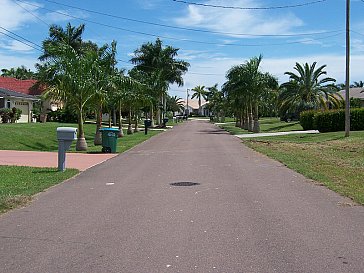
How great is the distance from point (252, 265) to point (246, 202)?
3.98m

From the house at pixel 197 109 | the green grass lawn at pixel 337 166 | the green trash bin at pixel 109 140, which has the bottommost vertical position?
the green grass lawn at pixel 337 166

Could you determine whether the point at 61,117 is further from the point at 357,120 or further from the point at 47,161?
the point at 47,161

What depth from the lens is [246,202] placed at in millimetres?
9367

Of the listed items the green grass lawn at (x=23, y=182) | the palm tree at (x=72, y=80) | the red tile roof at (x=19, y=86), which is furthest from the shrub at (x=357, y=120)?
the red tile roof at (x=19, y=86)

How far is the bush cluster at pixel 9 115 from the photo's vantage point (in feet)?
128

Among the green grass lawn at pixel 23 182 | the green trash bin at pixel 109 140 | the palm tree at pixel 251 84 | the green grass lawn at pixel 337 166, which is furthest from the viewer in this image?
the palm tree at pixel 251 84

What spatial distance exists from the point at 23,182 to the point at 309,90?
48.5 metres

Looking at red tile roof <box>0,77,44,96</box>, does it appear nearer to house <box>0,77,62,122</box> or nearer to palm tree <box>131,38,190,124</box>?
house <box>0,77,62,122</box>

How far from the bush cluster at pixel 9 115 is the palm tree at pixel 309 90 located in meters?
31.0

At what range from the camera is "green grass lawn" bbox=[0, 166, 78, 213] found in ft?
30.7

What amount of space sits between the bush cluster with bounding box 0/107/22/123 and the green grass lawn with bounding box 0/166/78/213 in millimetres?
25863

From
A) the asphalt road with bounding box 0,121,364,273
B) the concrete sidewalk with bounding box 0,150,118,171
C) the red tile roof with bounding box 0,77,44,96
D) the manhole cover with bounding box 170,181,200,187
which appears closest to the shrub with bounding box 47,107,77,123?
the red tile roof with bounding box 0,77,44,96

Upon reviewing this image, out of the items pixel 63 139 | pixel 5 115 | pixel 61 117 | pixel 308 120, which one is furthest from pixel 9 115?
pixel 63 139

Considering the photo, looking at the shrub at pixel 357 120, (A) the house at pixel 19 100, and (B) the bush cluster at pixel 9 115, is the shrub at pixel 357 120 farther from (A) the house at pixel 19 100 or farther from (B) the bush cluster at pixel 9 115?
(A) the house at pixel 19 100
